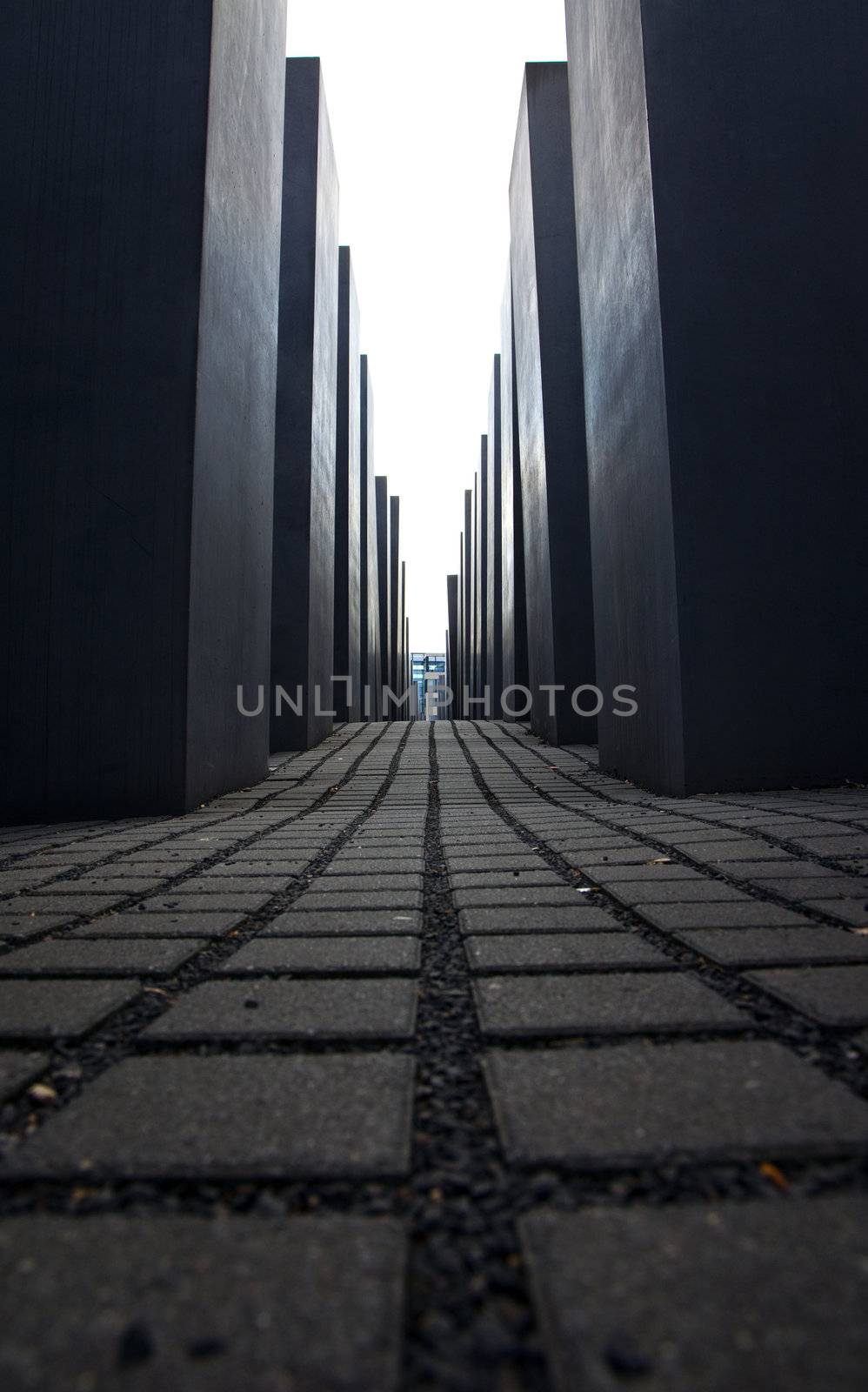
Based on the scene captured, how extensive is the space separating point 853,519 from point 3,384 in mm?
5018

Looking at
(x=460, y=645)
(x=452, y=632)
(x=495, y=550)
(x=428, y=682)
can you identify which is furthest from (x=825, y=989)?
(x=428, y=682)

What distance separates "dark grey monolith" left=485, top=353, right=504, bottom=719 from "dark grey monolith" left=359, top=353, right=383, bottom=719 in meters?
2.95

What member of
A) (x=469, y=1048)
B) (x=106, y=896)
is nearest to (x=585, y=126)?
(x=106, y=896)

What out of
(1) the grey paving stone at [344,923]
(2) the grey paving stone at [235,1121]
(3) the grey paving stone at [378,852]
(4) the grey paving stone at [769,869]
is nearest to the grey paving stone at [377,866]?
(3) the grey paving stone at [378,852]

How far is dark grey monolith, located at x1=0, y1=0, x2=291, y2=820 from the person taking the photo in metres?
4.33

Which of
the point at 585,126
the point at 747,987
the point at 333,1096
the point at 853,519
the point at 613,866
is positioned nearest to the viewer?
the point at 333,1096

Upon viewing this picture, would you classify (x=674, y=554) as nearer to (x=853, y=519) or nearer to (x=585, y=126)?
(x=853, y=519)

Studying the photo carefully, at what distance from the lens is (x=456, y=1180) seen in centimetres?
89

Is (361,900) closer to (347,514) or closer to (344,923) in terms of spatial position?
(344,923)

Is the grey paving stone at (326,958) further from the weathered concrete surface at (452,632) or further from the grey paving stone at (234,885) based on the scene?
the weathered concrete surface at (452,632)

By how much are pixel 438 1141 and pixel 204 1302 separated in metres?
0.36

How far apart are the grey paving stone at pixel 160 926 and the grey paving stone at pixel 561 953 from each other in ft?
2.20

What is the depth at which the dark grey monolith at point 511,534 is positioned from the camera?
43.9 ft

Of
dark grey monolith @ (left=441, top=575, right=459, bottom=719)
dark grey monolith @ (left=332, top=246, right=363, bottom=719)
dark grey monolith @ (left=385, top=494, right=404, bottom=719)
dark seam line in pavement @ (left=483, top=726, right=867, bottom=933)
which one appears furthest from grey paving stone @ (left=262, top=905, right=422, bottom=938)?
dark grey monolith @ (left=441, top=575, right=459, bottom=719)
